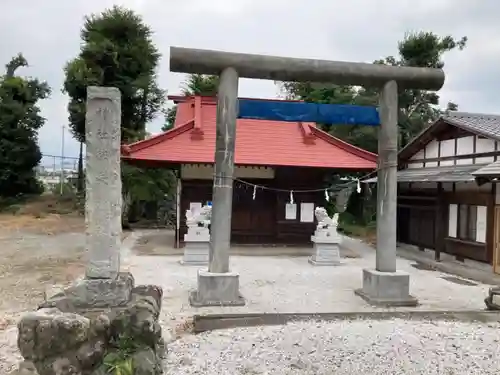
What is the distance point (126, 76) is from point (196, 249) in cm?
1258

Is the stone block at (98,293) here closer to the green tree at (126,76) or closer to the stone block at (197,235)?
the stone block at (197,235)

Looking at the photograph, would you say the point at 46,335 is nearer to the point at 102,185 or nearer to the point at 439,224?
the point at 102,185

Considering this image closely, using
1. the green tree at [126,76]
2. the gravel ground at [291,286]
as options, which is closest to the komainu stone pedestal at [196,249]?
the gravel ground at [291,286]

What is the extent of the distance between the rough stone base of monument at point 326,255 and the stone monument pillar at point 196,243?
113 inches

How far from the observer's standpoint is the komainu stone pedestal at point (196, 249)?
11.4m

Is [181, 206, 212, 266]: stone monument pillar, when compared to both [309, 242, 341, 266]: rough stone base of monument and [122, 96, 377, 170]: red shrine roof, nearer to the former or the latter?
[122, 96, 377, 170]: red shrine roof

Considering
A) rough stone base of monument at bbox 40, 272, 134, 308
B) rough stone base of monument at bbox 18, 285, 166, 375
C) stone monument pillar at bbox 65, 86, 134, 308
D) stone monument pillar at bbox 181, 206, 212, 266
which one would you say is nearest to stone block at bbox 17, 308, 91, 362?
rough stone base of monument at bbox 18, 285, 166, 375

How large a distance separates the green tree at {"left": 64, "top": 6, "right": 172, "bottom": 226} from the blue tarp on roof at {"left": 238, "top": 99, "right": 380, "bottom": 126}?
1307cm

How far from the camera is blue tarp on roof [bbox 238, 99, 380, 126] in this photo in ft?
26.3

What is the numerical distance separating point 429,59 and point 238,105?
16.3m

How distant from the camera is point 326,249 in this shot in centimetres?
1202

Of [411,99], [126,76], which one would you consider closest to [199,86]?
[126,76]

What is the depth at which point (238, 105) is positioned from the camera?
310 inches

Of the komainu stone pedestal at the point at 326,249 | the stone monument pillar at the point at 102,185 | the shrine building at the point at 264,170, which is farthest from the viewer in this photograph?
the shrine building at the point at 264,170
